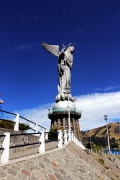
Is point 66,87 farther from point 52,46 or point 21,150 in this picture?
point 21,150

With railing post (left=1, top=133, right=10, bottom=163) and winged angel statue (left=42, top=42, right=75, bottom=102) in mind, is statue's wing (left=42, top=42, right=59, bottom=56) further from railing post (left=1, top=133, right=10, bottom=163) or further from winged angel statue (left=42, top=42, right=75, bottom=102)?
railing post (left=1, top=133, right=10, bottom=163)

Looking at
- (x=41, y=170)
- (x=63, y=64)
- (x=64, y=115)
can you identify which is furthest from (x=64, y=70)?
(x=41, y=170)

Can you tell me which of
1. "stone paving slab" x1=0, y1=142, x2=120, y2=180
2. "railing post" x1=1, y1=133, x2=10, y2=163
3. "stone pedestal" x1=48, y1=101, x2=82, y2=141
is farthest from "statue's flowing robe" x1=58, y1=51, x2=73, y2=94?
"railing post" x1=1, y1=133, x2=10, y2=163

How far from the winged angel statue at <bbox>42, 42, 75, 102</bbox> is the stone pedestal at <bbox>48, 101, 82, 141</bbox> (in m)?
2.46

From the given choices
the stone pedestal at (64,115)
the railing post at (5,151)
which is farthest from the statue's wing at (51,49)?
the railing post at (5,151)

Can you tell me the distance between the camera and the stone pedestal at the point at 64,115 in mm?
39812

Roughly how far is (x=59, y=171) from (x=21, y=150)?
3.28 m

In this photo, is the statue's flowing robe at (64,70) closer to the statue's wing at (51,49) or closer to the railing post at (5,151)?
the statue's wing at (51,49)

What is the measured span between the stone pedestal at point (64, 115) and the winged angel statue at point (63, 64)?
Answer: 2463 mm

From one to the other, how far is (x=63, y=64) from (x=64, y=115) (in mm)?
11570

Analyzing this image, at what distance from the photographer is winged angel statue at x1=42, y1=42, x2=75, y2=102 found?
42.9m

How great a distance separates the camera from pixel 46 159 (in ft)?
27.4

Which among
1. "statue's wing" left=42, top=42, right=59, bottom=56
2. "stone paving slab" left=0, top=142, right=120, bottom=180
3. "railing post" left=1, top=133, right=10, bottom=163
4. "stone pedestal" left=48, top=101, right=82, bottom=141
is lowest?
"stone paving slab" left=0, top=142, right=120, bottom=180

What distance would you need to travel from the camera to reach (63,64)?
43.8 meters
